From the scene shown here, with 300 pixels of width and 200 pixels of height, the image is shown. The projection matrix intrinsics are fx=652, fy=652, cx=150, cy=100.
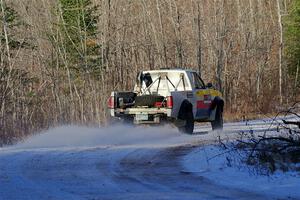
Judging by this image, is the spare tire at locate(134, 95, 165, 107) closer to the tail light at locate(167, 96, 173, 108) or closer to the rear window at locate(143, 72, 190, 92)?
the tail light at locate(167, 96, 173, 108)

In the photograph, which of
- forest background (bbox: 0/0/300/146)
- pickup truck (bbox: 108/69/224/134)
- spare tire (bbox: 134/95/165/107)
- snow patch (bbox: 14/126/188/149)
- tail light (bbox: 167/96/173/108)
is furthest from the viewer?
forest background (bbox: 0/0/300/146)

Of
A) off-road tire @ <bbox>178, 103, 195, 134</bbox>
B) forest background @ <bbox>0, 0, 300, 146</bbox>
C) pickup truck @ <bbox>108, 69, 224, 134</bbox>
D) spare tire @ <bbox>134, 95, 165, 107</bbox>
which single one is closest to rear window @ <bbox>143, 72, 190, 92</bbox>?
pickup truck @ <bbox>108, 69, 224, 134</bbox>

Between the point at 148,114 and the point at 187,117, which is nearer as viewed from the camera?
the point at 148,114

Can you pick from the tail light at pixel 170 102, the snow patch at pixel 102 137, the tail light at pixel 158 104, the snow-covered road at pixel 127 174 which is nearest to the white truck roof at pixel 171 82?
the tail light at pixel 158 104

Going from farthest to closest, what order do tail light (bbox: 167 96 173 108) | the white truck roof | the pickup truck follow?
the white truck roof → the pickup truck → tail light (bbox: 167 96 173 108)

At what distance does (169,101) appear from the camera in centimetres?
1789

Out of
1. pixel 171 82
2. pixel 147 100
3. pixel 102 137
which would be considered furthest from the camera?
pixel 171 82

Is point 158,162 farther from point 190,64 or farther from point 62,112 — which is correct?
point 190,64

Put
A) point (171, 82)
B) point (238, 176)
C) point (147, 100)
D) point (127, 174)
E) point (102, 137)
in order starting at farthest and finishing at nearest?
1. point (171, 82)
2. point (147, 100)
3. point (102, 137)
4. point (127, 174)
5. point (238, 176)

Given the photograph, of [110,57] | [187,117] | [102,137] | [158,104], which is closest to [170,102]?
[158,104]

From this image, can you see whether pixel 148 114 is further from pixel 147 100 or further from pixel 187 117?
pixel 187 117

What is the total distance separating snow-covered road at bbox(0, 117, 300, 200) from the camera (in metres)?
8.44

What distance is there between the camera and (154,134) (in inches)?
722

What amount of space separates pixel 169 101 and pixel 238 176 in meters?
8.20
